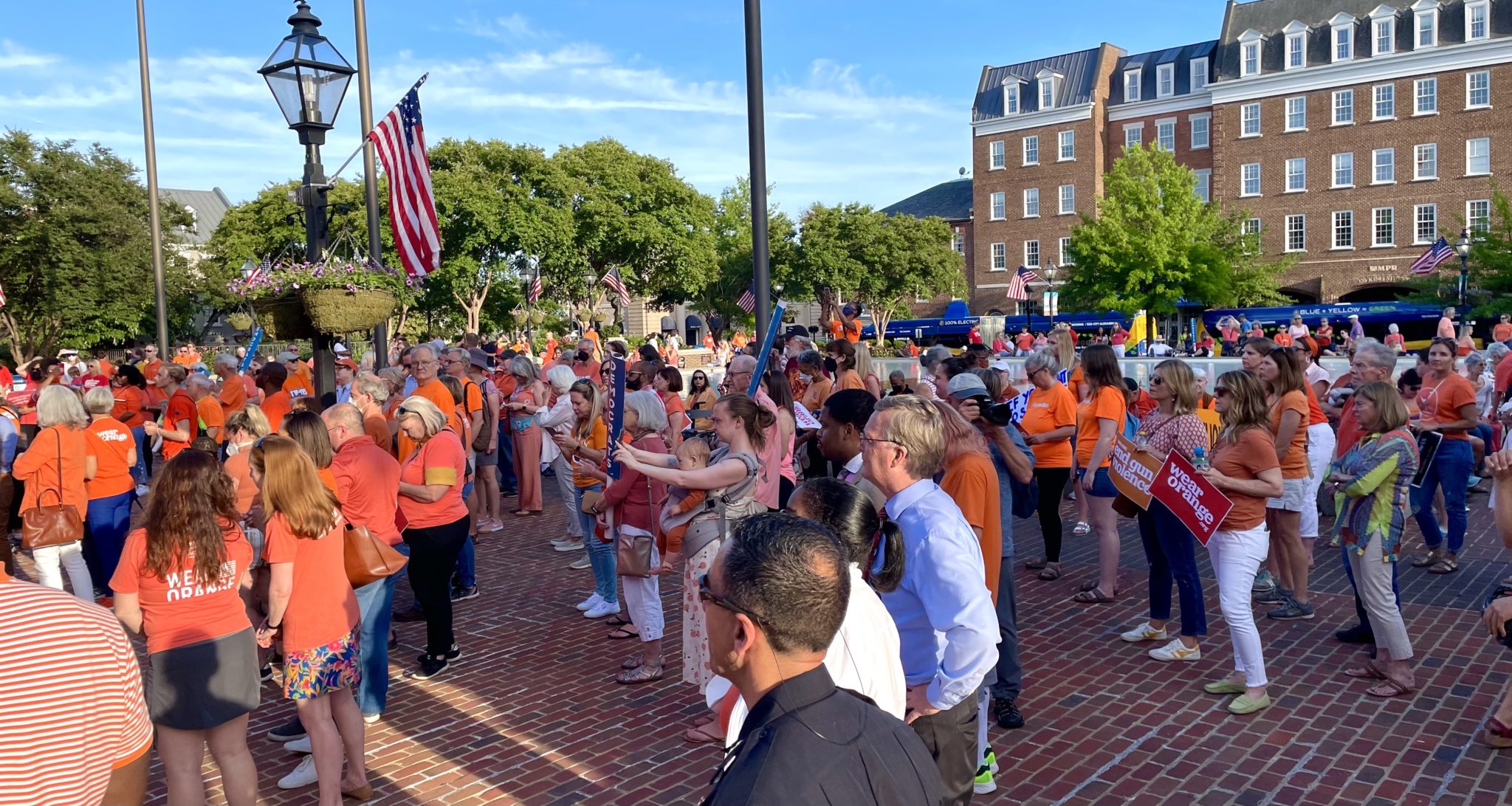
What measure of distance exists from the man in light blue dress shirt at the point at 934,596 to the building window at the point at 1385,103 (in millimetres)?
52971

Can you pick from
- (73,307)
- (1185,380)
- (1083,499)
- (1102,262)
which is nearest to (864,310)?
(1102,262)

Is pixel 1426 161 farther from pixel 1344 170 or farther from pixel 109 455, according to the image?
pixel 109 455

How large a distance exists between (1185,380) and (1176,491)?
961mm

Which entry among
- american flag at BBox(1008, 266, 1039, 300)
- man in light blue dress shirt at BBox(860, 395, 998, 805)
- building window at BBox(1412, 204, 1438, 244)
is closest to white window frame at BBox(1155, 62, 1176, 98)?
building window at BBox(1412, 204, 1438, 244)

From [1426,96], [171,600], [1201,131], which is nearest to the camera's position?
[171,600]

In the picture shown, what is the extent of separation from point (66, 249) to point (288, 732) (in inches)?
1648

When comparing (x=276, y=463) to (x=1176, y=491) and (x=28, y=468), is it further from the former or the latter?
(x=1176, y=491)

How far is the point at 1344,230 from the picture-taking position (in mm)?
48750

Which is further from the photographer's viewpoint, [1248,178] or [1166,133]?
[1166,133]

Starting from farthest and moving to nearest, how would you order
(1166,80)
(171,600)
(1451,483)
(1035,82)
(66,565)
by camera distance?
1. (1035,82)
2. (1166,80)
3. (1451,483)
4. (66,565)
5. (171,600)

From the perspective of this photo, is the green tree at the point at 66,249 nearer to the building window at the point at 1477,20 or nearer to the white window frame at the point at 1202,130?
the white window frame at the point at 1202,130

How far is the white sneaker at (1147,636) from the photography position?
6762 mm

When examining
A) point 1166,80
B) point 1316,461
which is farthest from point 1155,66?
point 1316,461

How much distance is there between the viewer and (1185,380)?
636cm
